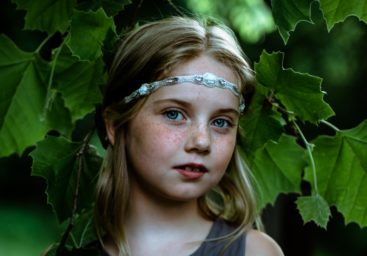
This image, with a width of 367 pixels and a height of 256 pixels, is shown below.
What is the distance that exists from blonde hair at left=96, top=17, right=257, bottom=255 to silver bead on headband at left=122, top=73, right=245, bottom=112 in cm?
2

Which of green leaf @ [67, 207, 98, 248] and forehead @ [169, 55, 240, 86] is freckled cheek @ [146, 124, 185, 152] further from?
green leaf @ [67, 207, 98, 248]

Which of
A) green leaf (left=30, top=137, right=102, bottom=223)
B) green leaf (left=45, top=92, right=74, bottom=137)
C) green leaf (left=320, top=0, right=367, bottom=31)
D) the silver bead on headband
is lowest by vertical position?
green leaf (left=30, top=137, right=102, bottom=223)

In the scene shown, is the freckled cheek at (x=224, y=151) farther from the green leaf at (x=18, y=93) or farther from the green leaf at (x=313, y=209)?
the green leaf at (x=18, y=93)

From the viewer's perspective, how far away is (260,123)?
1.67 m

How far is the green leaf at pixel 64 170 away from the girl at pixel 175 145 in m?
0.06

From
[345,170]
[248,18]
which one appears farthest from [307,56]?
[345,170]

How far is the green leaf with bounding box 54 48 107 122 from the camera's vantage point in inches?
68.9

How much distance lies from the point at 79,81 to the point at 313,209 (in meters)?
0.61

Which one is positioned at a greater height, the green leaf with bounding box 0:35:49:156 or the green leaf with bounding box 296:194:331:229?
the green leaf with bounding box 0:35:49:156

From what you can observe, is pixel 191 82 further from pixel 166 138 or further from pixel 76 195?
pixel 76 195

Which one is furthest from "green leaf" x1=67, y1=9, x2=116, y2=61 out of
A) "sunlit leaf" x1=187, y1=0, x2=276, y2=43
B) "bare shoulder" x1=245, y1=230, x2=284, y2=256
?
"sunlit leaf" x1=187, y1=0, x2=276, y2=43

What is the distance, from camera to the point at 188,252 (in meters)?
1.63

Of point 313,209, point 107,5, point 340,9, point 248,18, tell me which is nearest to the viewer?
point 340,9

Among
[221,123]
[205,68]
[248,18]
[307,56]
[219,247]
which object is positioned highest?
[248,18]
